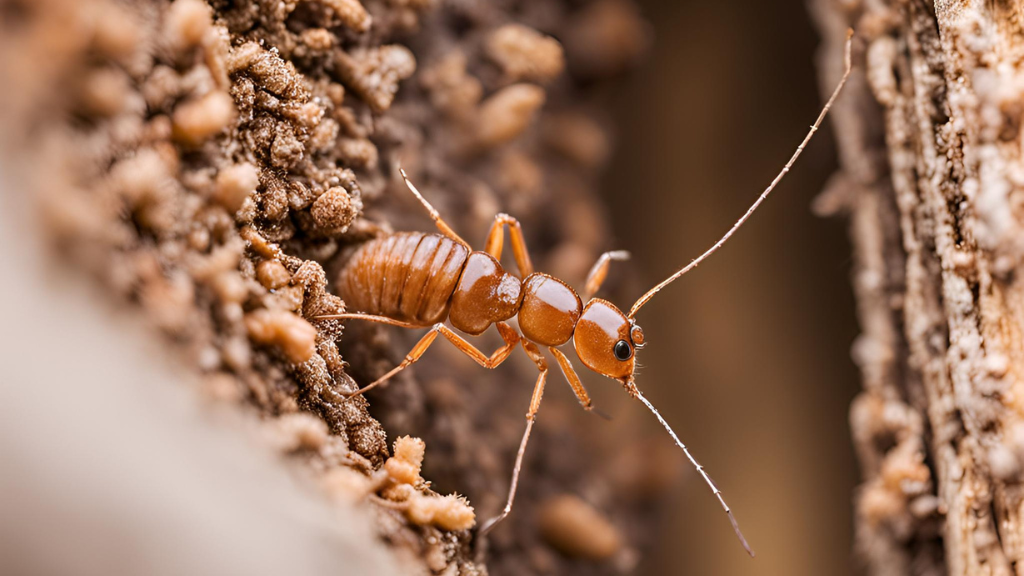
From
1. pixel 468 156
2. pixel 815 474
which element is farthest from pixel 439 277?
pixel 815 474

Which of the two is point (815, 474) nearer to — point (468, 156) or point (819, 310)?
point (819, 310)

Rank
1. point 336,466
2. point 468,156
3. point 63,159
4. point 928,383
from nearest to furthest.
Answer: point 63,159
point 336,466
point 928,383
point 468,156

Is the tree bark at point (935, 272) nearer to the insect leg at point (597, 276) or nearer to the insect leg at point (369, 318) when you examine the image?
the insect leg at point (597, 276)

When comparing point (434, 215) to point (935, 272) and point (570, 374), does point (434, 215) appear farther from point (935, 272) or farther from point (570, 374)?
point (935, 272)

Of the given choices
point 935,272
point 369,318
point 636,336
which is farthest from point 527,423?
point 935,272

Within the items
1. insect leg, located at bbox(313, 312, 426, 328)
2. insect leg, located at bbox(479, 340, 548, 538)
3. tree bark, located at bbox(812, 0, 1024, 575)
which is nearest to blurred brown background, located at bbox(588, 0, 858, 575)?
tree bark, located at bbox(812, 0, 1024, 575)

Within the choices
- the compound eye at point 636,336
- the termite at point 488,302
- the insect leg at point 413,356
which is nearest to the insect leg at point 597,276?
the termite at point 488,302
